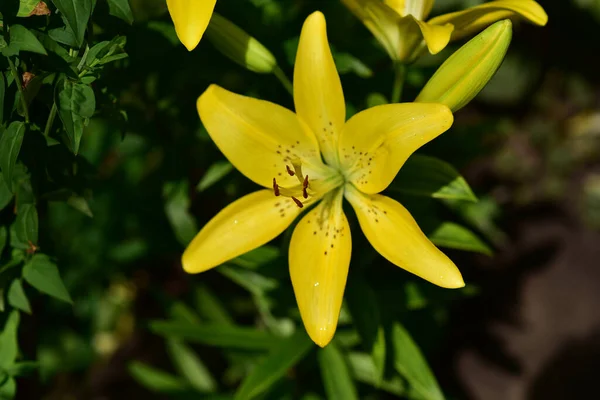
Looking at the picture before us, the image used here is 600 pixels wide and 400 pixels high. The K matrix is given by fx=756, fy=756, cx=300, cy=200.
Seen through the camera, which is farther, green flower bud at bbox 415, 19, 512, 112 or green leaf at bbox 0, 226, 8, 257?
green leaf at bbox 0, 226, 8, 257

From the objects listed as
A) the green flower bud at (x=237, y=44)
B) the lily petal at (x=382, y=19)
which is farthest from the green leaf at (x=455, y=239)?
the green flower bud at (x=237, y=44)

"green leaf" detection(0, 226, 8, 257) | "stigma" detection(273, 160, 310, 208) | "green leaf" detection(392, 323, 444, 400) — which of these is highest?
"stigma" detection(273, 160, 310, 208)

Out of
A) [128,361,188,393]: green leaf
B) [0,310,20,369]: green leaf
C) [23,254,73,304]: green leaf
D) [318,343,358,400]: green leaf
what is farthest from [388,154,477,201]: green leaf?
[128,361,188,393]: green leaf

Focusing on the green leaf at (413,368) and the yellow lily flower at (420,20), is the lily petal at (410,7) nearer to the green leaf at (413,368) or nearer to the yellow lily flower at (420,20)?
the yellow lily flower at (420,20)

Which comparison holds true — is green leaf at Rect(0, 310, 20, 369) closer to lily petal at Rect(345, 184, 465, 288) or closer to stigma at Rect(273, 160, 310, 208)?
stigma at Rect(273, 160, 310, 208)

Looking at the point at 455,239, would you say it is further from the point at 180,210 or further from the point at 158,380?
the point at 158,380
